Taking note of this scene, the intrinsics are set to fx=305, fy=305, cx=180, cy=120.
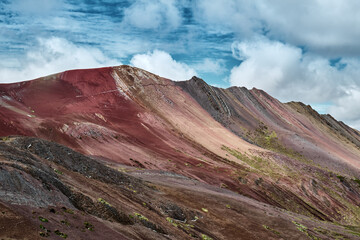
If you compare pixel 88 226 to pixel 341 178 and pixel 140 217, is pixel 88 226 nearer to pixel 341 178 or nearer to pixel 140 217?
pixel 140 217

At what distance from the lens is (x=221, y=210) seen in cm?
2912

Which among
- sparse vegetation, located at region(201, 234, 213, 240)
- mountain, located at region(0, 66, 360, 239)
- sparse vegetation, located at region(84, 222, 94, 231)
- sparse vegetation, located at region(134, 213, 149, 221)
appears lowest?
sparse vegetation, located at region(201, 234, 213, 240)

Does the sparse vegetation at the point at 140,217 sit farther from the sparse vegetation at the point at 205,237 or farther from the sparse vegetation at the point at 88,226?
the sparse vegetation at the point at 205,237

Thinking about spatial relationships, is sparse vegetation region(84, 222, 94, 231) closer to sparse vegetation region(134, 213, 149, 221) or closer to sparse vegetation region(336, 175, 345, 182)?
sparse vegetation region(134, 213, 149, 221)

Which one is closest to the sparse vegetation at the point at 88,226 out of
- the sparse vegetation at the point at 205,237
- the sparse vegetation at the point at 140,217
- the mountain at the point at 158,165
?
the mountain at the point at 158,165

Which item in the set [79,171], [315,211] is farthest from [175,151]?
[79,171]

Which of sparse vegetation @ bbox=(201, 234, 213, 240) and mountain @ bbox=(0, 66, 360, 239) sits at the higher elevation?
mountain @ bbox=(0, 66, 360, 239)

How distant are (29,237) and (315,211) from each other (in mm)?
50934

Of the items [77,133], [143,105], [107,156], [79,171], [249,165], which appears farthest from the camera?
[143,105]

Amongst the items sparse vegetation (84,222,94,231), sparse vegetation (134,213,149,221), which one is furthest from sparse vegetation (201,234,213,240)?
sparse vegetation (84,222,94,231)

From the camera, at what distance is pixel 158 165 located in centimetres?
4875

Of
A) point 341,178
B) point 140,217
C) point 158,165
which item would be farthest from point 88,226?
point 341,178

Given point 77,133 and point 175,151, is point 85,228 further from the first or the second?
point 175,151

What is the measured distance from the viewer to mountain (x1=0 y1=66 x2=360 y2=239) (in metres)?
16.5
